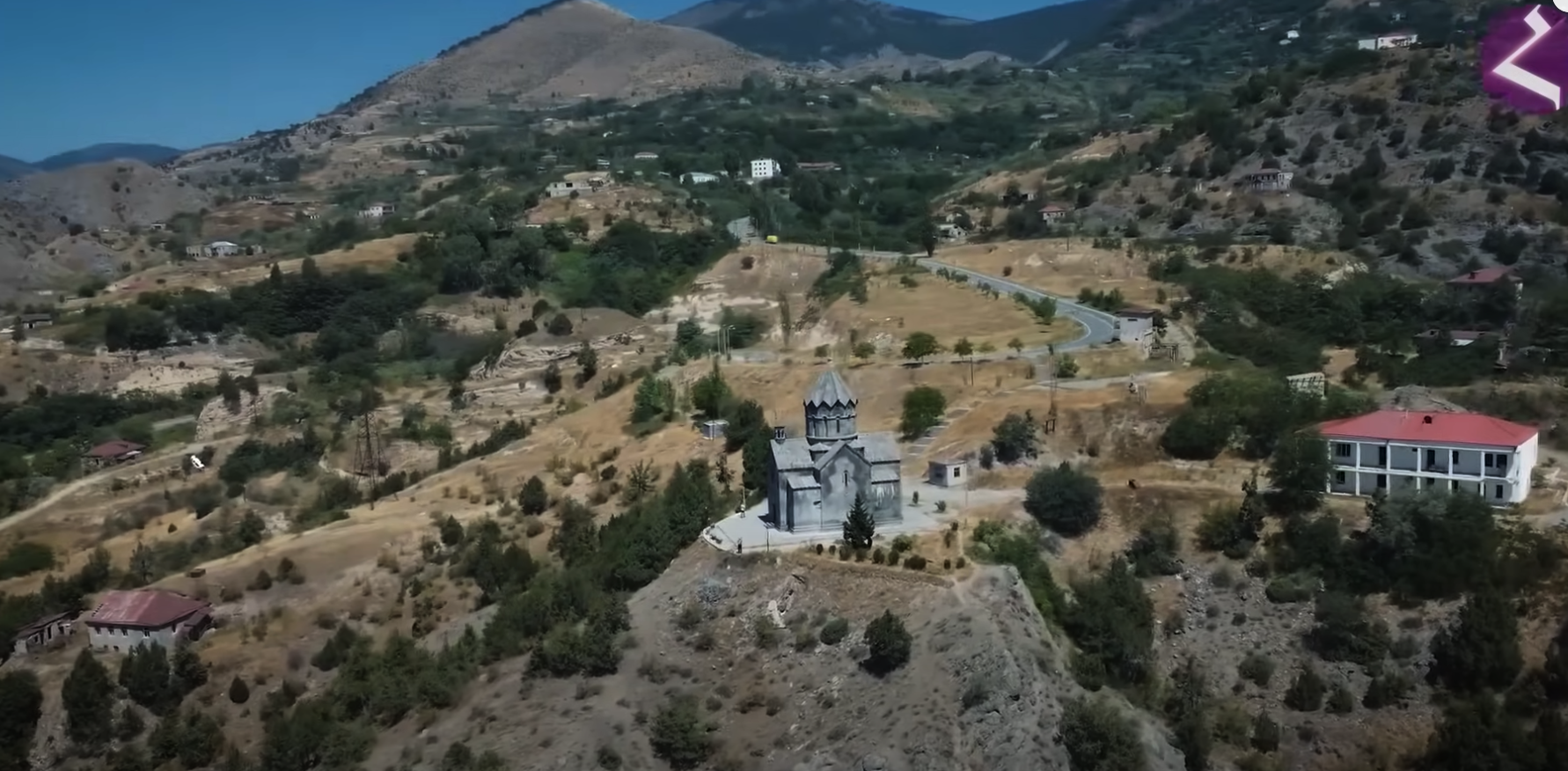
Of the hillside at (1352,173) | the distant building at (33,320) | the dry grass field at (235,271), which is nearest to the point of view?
the hillside at (1352,173)

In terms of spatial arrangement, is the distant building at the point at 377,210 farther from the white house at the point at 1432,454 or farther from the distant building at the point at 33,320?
the white house at the point at 1432,454

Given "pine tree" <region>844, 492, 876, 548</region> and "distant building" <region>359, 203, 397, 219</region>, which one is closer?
"pine tree" <region>844, 492, 876, 548</region>

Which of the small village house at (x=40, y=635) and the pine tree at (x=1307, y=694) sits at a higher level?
the small village house at (x=40, y=635)

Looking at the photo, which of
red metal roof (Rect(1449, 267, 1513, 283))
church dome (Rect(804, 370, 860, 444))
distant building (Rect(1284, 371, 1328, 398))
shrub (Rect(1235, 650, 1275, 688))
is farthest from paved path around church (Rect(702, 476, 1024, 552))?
red metal roof (Rect(1449, 267, 1513, 283))

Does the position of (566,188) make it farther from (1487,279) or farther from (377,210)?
(1487,279)

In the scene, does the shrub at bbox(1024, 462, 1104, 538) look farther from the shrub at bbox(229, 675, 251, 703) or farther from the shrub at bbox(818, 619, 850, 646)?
the shrub at bbox(229, 675, 251, 703)

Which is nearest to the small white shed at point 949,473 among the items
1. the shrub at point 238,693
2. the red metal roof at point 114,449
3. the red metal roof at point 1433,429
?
the red metal roof at point 1433,429

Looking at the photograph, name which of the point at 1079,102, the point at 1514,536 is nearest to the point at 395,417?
the point at 1514,536

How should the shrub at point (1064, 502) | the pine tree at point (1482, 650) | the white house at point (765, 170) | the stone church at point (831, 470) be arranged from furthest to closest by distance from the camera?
the white house at point (765, 170) < the shrub at point (1064, 502) < the stone church at point (831, 470) < the pine tree at point (1482, 650)
